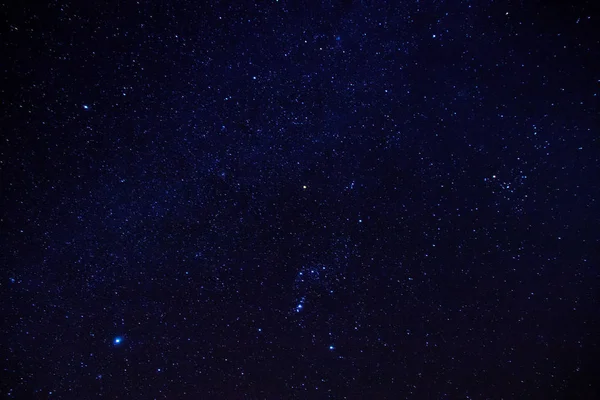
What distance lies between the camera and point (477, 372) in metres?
1.06

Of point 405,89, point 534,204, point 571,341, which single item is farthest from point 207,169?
point 571,341

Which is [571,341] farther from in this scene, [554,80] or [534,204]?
[554,80]

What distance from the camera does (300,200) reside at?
98cm

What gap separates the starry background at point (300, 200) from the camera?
2.95 ft

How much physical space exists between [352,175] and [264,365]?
67cm

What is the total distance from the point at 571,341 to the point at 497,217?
485 millimetres

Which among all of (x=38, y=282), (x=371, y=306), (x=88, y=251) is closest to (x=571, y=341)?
(x=371, y=306)

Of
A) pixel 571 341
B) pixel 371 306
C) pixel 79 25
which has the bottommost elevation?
pixel 571 341

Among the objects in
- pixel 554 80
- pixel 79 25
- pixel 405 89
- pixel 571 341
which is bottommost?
pixel 571 341

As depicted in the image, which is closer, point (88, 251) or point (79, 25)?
point (79, 25)

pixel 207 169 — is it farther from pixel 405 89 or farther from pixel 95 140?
pixel 405 89

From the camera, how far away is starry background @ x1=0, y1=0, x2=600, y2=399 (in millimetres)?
900

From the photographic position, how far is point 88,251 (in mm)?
989

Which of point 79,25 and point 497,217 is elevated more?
point 79,25
